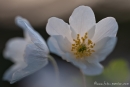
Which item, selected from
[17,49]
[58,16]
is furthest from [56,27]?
[58,16]

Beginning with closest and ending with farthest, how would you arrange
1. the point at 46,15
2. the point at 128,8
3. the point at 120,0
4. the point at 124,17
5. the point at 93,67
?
the point at 93,67
the point at 124,17
the point at 128,8
the point at 120,0
the point at 46,15

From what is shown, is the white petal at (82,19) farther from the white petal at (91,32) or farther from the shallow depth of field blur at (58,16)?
the shallow depth of field blur at (58,16)

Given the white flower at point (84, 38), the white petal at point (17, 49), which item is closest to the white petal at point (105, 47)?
the white flower at point (84, 38)

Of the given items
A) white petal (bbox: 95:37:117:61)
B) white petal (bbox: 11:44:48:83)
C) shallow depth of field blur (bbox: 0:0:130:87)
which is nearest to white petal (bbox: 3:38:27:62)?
shallow depth of field blur (bbox: 0:0:130:87)

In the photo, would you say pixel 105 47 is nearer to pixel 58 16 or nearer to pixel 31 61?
pixel 31 61

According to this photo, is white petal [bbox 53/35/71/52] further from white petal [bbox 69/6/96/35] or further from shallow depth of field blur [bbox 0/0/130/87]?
shallow depth of field blur [bbox 0/0/130/87]

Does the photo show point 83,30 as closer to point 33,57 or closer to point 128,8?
point 33,57

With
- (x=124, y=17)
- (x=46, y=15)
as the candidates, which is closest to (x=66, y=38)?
(x=124, y=17)
